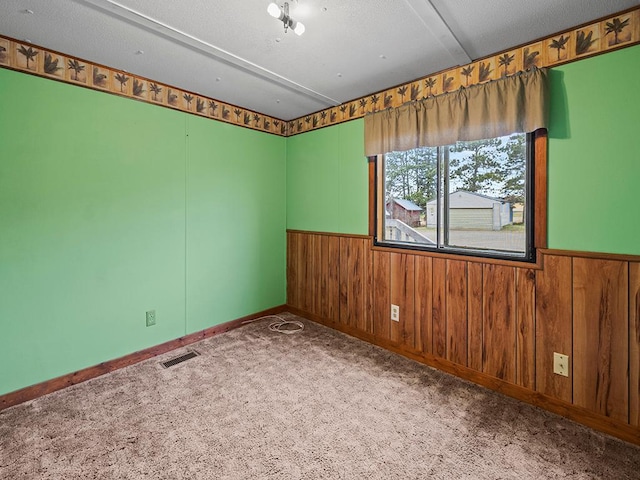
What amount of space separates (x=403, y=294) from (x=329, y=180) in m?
1.51

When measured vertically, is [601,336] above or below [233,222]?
below

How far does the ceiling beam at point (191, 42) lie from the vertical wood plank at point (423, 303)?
78.1 inches

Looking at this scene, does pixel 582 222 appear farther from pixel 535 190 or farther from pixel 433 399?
pixel 433 399

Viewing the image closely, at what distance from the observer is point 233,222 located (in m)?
3.46

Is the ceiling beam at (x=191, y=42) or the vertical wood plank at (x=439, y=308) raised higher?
the ceiling beam at (x=191, y=42)

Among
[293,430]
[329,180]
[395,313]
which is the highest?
[329,180]

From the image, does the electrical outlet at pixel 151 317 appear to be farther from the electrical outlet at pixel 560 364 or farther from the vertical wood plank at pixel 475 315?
the electrical outlet at pixel 560 364

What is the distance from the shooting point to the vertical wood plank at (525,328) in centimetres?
211

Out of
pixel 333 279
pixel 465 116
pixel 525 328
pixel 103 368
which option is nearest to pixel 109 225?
pixel 103 368

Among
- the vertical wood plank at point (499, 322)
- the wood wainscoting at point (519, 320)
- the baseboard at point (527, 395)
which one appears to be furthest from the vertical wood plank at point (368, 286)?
the vertical wood plank at point (499, 322)

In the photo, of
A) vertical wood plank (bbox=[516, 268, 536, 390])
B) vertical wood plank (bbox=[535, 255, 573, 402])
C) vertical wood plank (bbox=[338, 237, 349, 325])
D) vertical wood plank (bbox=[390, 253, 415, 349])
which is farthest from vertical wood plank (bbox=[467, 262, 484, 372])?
vertical wood plank (bbox=[338, 237, 349, 325])

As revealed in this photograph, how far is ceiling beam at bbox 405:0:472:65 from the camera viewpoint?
68.8 inches

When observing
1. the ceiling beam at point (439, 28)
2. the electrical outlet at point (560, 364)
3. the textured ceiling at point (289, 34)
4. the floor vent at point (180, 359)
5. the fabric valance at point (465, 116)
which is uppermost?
the textured ceiling at point (289, 34)

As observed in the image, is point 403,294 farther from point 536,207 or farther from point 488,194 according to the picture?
point 536,207
